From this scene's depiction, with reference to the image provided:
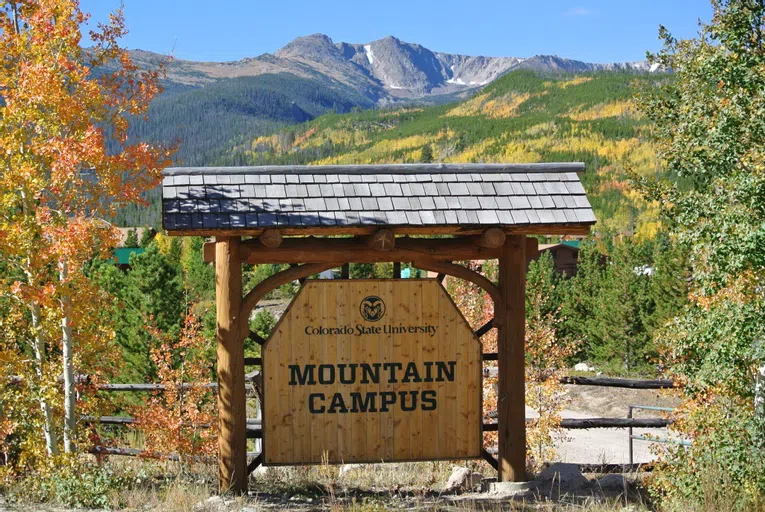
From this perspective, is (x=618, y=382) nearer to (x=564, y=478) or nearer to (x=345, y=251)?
(x=564, y=478)

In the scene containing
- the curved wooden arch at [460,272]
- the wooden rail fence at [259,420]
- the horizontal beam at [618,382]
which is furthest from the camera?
the horizontal beam at [618,382]

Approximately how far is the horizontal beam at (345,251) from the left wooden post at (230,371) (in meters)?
0.22

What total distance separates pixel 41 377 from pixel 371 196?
3811mm

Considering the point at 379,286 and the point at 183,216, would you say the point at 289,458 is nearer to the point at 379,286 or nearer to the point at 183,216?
the point at 379,286

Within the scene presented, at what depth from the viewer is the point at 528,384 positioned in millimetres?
12055

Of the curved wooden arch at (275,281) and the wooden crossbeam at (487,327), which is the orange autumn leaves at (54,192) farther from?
the wooden crossbeam at (487,327)

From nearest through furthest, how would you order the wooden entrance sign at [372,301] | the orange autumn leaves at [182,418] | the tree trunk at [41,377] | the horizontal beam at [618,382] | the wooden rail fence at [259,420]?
the wooden entrance sign at [372,301] → the tree trunk at [41,377] → the wooden rail fence at [259,420] → the orange autumn leaves at [182,418] → the horizontal beam at [618,382]

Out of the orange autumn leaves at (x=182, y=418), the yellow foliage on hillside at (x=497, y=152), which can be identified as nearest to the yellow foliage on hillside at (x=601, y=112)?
the yellow foliage on hillside at (x=497, y=152)

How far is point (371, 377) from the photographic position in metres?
8.95

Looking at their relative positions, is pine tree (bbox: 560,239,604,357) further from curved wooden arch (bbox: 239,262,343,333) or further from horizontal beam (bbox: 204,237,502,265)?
curved wooden arch (bbox: 239,262,343,333)

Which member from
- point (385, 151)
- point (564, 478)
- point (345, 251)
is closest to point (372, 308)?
point (345, 251)

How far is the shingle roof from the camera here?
27.0ft

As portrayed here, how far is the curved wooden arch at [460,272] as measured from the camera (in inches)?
352

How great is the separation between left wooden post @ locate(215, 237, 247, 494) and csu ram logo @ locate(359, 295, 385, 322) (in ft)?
4.09
